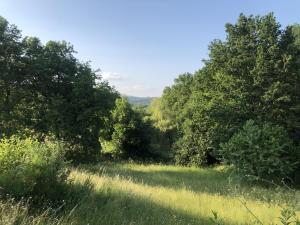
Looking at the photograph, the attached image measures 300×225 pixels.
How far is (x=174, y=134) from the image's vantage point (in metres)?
36.9

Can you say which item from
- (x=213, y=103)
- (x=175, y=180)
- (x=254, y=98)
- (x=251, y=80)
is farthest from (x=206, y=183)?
(x=251, y=80)

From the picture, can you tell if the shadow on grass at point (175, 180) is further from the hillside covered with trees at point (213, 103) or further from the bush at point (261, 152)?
the bush at point (261, 152)

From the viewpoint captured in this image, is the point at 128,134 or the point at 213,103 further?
the point at 128,134

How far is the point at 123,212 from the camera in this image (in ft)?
21.6

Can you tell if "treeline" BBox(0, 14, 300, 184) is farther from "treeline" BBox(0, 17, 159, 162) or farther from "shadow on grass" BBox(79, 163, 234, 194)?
"shadow on grass" BBox(79, 163, 234, 194)

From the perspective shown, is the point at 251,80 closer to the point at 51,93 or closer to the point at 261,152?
the point at 261,152

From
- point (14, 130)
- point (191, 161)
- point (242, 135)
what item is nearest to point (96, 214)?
point (242, 135)

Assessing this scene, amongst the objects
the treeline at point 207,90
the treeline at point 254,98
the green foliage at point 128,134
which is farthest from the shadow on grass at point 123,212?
the green foliage at point 128,134

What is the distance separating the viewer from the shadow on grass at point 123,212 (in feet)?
19.2

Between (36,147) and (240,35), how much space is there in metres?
19.7

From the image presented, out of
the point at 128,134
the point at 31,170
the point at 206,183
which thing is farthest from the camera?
the point at 128,134

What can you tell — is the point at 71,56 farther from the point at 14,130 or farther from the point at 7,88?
the point at 14,130

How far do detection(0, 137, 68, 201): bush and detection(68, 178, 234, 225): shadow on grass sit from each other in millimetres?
633

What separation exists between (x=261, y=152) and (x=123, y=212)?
12.9m
